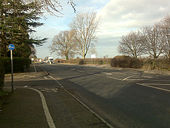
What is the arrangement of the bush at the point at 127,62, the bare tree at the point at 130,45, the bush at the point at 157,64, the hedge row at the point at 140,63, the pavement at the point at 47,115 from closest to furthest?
the pavement at the point at 47,115, the bush at the point at 157,64, the hedge row at the point at 140,63, the bush at the point at 127,62, the bare tree at the point at 130,45

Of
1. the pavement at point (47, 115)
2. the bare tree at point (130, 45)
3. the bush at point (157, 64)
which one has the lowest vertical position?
the pavement at point (47, 115)

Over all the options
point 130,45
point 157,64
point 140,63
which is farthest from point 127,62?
point 130,45

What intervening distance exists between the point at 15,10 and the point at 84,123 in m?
6.38

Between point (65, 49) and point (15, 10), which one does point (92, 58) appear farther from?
point (15, 10)

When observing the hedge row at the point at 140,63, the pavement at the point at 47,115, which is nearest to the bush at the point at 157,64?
the hedge row at the point at 140,63

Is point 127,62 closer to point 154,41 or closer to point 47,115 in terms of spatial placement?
point 154,41

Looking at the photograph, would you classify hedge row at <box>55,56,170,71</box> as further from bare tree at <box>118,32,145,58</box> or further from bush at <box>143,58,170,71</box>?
bare tree at <box>118,32,145,58</box>

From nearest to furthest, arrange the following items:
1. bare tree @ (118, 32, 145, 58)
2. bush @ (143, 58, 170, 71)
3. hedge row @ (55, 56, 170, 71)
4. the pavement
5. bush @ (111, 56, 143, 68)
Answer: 1. the pavement
2. bush @ (143, 58, 170, 71)
3. hedge row @ (55, 56, 170, 71)
4. bush @ (111, 56, 143, 68)
5. bare tree @ (118, 32, 145, 58)

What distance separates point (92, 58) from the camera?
5294cm

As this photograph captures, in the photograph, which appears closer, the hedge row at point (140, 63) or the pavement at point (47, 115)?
the pavement at point (47, 115)

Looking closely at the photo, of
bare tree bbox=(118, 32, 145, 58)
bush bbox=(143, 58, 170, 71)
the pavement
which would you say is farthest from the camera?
bare tree bbox=(118, 32, 145, 58)

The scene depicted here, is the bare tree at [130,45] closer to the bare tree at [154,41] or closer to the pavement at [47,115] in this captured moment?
the bare tree at [154,41]

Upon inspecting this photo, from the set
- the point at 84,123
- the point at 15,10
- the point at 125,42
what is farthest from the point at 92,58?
the point at 84,123

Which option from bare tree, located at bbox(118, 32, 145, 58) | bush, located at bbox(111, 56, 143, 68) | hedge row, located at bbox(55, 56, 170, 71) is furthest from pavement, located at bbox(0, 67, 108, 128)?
bare tree, located at bbox(118, 32, 145, 58)
